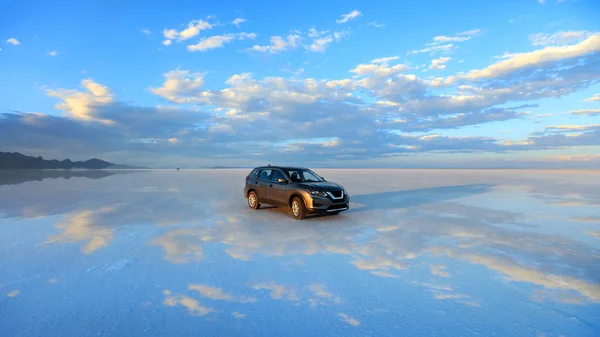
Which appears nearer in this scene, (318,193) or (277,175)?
(318,193)

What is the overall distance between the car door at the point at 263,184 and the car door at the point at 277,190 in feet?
0.66

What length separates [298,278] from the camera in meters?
5.38

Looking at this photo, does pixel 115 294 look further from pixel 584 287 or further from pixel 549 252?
pixel 549 252

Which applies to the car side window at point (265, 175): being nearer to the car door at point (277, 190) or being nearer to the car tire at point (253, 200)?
the car door at point (277, 190)

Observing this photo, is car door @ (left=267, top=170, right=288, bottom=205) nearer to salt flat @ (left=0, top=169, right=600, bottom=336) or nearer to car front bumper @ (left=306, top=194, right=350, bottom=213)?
car front bumper @ (left=306, top=194, right=350, bottom=213)

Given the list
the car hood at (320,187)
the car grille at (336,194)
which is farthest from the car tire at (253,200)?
the car grille at (336,194)

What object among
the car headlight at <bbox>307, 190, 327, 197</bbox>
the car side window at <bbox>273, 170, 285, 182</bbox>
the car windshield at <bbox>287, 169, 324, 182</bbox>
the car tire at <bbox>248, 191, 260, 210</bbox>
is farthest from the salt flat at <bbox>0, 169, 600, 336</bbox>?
the car tire at <bbox>248, 191, 260, 210</bbox>

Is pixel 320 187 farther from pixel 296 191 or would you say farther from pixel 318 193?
pixel 296 191

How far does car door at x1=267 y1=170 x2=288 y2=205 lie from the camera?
38.9ft

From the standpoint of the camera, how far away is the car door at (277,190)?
467 inches

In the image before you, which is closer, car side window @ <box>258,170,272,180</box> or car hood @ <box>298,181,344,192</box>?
car hood @ <box>298,181,344,192</box>

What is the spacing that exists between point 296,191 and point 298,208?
576 millimetres

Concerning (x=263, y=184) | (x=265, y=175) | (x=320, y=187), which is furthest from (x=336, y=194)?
(x=265, y=175)

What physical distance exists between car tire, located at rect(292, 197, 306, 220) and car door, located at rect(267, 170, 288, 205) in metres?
0.53
